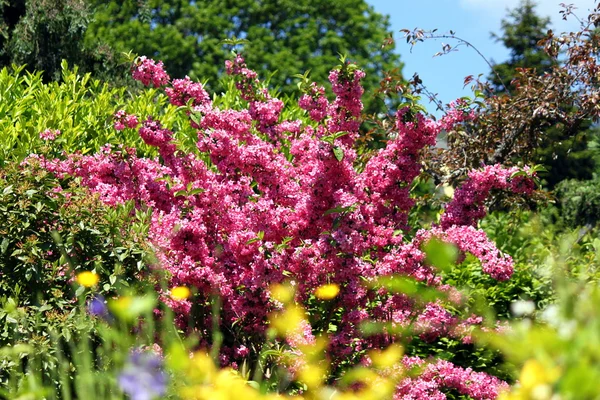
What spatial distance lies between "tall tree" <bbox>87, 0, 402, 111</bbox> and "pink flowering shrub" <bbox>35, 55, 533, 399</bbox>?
19588 mm

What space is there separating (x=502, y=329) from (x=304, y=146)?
6.71 ft

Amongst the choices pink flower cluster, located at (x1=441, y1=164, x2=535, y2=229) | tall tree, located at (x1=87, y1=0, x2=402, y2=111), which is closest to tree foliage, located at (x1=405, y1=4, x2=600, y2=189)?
pink flower cluster, located at (x1=441, y1=164, x2=535, y2=229)

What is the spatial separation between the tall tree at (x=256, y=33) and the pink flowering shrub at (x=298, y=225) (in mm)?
19588

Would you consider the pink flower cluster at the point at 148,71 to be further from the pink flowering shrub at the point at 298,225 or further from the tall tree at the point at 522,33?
the tall tree at the point at 522,33

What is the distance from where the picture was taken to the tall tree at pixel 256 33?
1017 inches

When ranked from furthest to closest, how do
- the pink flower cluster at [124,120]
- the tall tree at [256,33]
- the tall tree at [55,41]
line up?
1. the tall tree at [256,33]
2. the tall tree at [55,41]
3. the pink flower cluster at [124,120]

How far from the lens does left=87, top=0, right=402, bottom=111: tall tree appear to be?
25.8m

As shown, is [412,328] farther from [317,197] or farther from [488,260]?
[317,197]

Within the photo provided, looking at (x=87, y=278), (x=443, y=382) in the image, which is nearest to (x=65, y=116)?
(x=87, y=278)

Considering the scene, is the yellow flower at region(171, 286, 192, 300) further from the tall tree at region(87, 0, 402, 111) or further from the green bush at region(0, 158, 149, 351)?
the tall tree at region(87, 0, 402, 111)

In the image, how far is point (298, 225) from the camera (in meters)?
5.42

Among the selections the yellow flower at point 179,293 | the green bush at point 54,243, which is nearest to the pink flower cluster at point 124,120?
the green bush at point 54,243

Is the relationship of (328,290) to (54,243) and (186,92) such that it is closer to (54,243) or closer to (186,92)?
(54,243)

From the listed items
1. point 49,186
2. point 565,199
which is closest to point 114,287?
point 49,186
